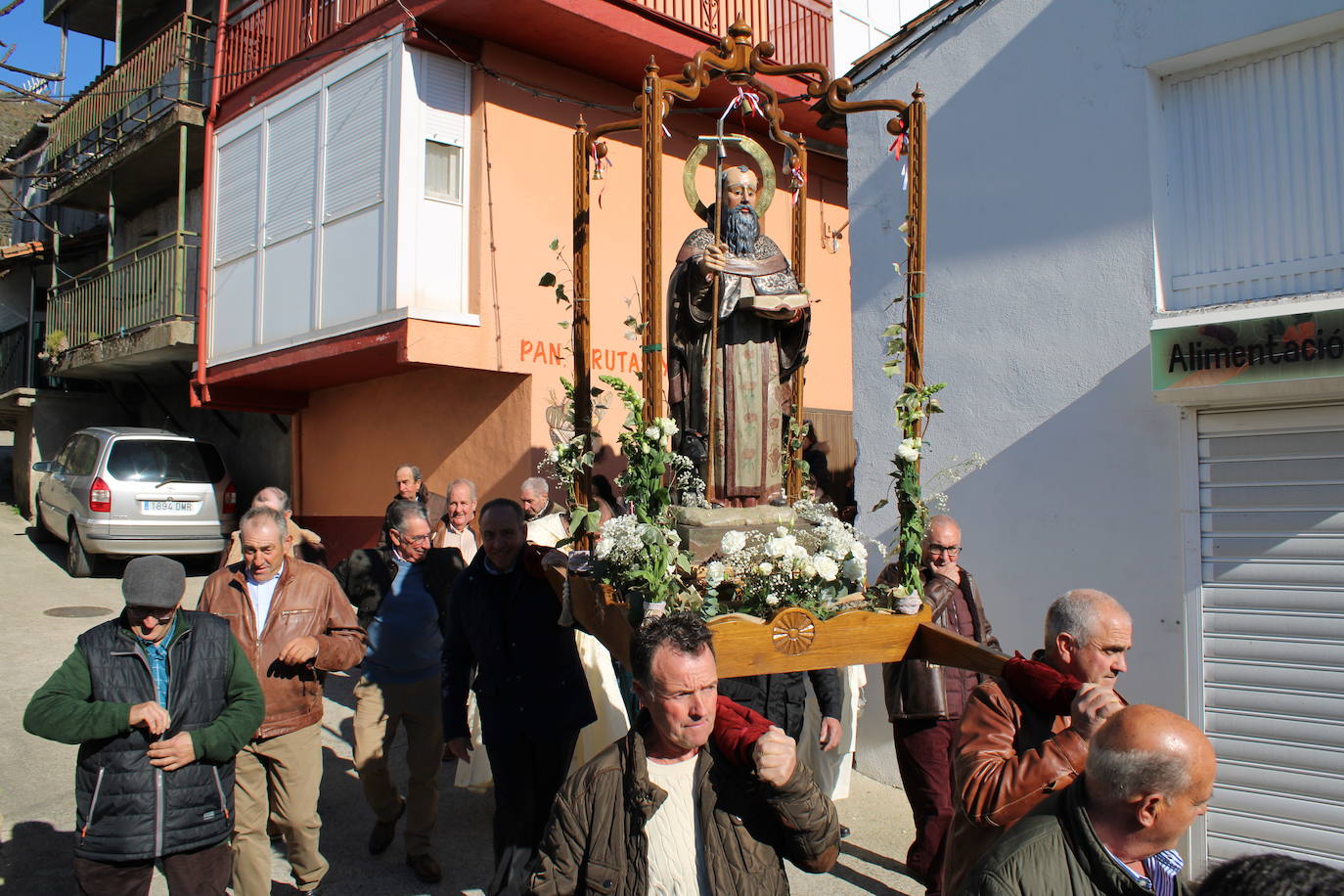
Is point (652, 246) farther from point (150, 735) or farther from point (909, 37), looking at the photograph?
point (909, 37)

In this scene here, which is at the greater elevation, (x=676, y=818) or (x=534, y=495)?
(x=534, y=495)

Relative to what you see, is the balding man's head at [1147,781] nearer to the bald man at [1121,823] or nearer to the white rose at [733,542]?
the bald man at [1121,823]

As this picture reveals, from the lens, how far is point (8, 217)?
74.9ft

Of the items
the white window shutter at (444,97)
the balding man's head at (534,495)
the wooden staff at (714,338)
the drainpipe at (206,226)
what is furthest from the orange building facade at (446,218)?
the wooden staff at (714,338)

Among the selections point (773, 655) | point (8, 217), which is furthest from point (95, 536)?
point (8, 217)

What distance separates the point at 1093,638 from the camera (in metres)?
2.72

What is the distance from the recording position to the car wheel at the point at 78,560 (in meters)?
11.5

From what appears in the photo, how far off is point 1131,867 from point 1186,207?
4.60 m

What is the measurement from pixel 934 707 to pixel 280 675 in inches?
115

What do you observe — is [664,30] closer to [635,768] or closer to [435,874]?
[435,874]

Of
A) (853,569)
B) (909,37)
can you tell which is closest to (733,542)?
(853,569)

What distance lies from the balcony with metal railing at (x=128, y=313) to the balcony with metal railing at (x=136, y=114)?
1.18 metres

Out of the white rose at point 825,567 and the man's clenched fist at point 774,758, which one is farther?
the white rose at point 825,567

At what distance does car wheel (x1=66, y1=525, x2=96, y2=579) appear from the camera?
452 inches
